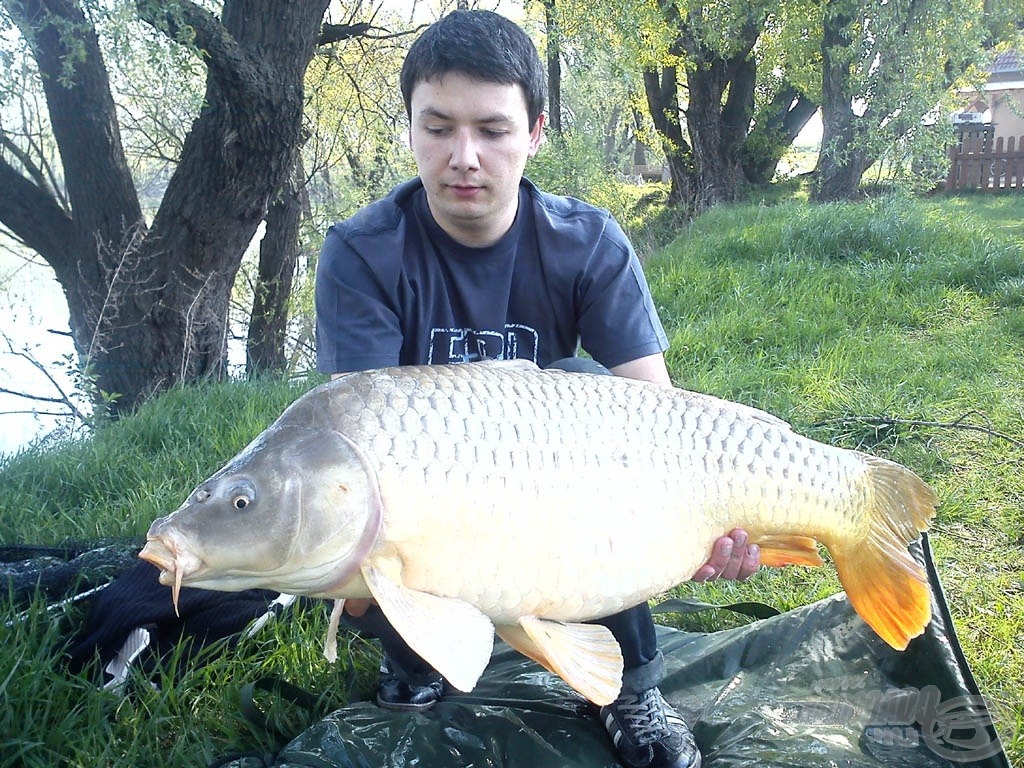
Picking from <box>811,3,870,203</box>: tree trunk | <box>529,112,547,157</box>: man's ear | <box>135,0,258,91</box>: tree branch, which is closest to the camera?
<box>529,112,547,157</box>: man's ear

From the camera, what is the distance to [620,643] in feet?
4.75

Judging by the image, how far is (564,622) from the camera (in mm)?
1107

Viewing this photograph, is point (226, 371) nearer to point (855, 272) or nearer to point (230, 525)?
point (855, 272)

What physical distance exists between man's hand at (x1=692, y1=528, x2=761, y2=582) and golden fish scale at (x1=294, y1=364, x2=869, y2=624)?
25 mm

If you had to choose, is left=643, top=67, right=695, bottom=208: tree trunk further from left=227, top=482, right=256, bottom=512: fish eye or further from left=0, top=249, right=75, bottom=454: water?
left=227, top=482, right=256, bottom=512: fish eye

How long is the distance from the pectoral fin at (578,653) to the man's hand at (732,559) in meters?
0.20

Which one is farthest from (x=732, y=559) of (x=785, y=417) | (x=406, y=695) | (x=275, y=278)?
(x=275, y=278)

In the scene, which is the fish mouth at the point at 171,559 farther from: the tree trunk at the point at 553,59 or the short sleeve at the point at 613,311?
the tree trunk at the point at 553,59

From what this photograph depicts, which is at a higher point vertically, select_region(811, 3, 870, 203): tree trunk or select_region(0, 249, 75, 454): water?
select_region(811, 3, 870, 203): tree trunk

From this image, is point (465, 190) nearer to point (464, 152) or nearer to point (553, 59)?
point (464, 152)

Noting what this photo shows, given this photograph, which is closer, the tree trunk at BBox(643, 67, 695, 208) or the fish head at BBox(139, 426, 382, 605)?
the fish head at BBox(139, 426, 382, 605)

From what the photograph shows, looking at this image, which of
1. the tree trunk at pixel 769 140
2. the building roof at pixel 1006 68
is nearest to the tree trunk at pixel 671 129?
the tree trunk at pixel 769 140

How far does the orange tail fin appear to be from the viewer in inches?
49.4

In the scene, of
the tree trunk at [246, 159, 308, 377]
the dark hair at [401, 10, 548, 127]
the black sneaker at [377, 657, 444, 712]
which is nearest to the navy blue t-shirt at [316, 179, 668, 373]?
the dark hair at [401, 10, 548, 127]
